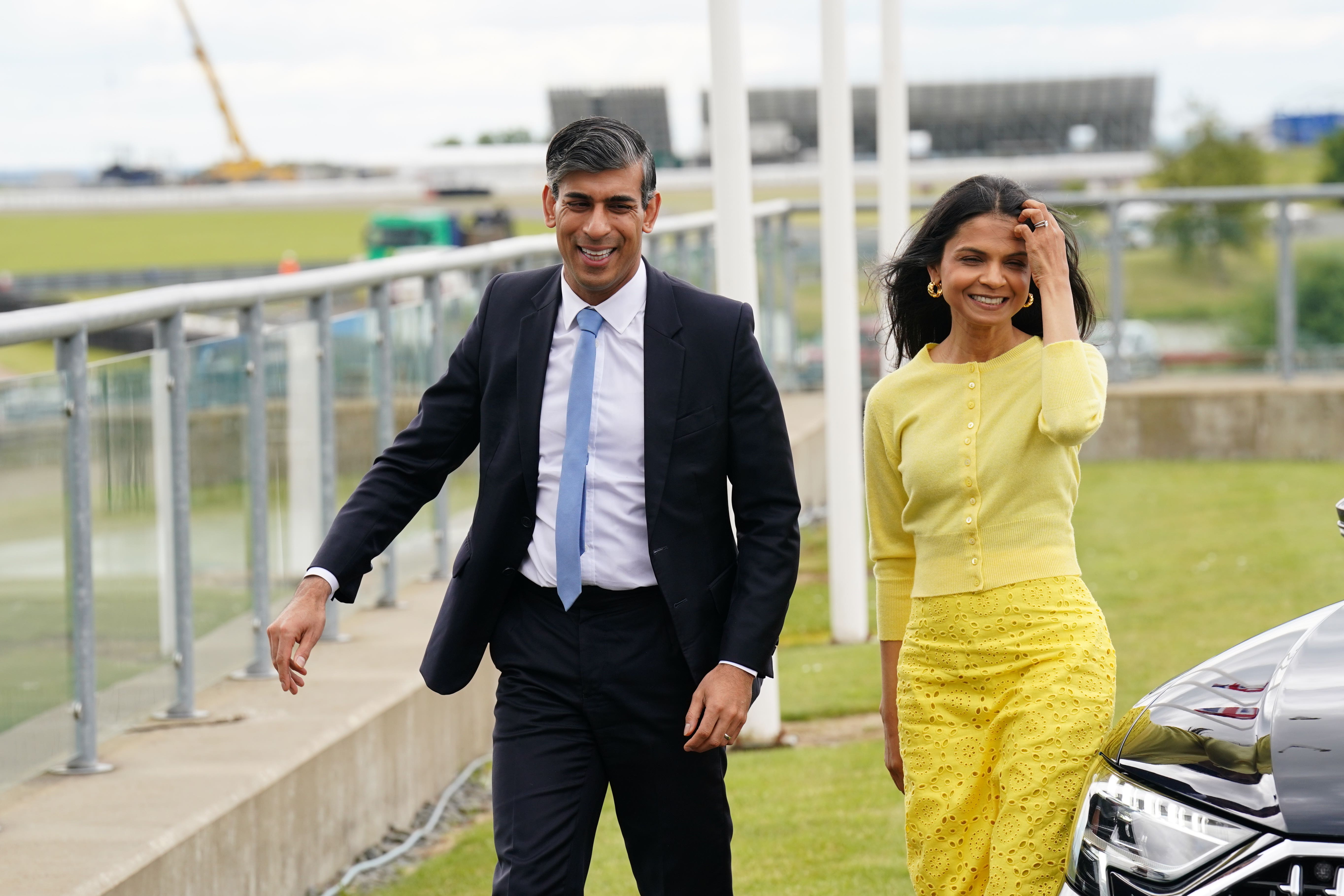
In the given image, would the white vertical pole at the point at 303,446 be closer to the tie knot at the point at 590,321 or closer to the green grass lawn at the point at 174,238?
the tie knot at the point at 590,321

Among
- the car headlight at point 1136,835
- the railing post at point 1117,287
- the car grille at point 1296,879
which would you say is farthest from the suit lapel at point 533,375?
the railing post at point 1117,287

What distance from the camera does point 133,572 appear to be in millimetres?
5164

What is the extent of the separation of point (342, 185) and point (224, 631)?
145126 millimetres

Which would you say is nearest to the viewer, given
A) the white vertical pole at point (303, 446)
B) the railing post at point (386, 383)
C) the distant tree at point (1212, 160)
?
the white vertical pole at point (303, 446)

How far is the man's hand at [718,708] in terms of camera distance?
Answer: 3.32 meters

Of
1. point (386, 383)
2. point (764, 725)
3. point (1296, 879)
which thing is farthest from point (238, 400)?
point (1296, 879)

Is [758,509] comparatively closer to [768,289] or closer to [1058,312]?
[1058,312]

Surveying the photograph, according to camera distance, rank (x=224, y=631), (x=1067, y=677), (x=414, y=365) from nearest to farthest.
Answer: (x=1067, y=677), (x=224, y=631), (x=414, y=365)

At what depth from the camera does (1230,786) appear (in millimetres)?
2746

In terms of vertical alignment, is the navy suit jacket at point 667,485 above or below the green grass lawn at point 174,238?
below

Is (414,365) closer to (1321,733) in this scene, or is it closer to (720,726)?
(720,726)

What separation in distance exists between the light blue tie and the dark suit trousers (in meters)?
0.06

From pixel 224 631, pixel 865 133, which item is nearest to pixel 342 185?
pixel 865 133

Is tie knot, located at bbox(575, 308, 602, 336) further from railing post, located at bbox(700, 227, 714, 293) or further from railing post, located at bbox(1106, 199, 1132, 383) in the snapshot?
railing post, located at bbox(1106, 199, 1132, 383)
